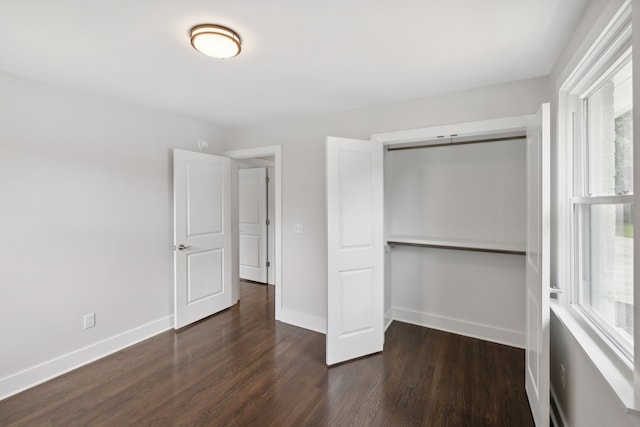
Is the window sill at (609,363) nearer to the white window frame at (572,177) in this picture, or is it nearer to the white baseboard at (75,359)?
the white window frame at (572,177)

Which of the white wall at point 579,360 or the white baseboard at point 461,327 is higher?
the white wall at point 579,360

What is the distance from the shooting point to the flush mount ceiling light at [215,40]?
162 cm

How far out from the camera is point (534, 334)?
6.05 ft

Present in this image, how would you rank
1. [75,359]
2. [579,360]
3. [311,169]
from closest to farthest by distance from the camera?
[579,360]
[75,359]
[311,169]

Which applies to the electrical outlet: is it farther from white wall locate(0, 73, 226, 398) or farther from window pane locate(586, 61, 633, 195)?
window pane locate(586, 61, 633, 195)

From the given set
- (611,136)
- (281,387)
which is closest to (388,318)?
(281,387)

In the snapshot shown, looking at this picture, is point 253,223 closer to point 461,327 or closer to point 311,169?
point 311,169

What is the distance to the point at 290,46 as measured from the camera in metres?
1.84

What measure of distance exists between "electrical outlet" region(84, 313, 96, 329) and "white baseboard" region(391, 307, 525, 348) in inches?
123

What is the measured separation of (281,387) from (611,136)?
102 inches

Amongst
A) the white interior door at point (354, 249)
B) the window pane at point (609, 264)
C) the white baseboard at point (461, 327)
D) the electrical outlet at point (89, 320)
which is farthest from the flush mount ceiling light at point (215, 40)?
the white baseboard at point (461, 327)

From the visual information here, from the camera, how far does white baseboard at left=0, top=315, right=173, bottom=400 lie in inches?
86.0

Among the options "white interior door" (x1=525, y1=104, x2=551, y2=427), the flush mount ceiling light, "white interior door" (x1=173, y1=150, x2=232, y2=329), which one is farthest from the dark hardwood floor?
the flush mount ceiling light

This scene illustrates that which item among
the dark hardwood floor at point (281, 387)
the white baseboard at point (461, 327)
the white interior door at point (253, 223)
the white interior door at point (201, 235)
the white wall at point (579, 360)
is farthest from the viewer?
the white interior door at point (253, 223)
